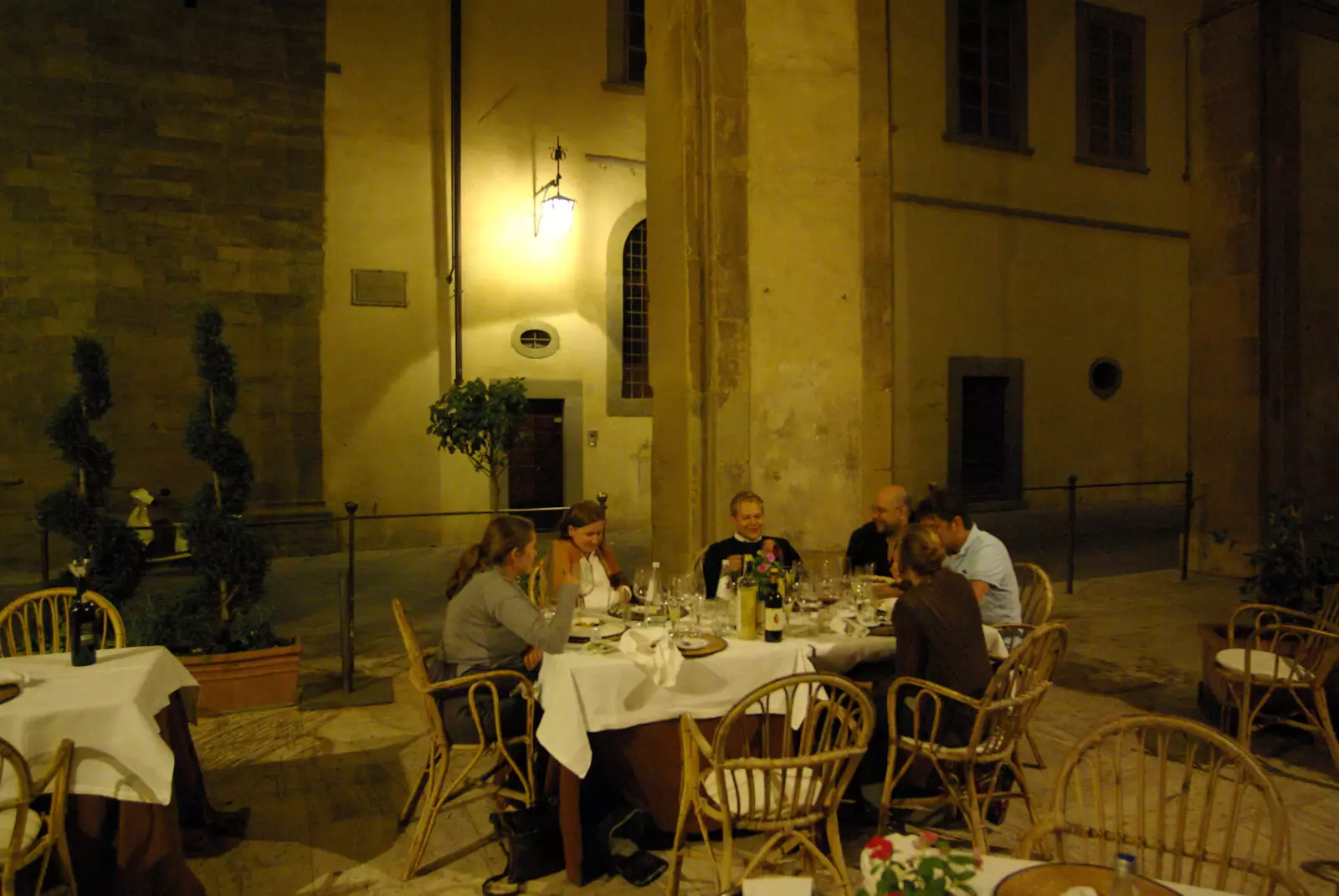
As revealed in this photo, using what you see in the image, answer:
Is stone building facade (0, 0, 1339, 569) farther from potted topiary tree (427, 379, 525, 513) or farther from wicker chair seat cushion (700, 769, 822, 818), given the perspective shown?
wicker chair seat cushion (700, 769, 822, 818)

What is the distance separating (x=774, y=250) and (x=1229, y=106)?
605 cm

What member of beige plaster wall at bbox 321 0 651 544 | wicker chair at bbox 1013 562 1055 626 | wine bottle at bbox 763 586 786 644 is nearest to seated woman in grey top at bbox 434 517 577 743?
wine bottle at bbox 763 586 786 644

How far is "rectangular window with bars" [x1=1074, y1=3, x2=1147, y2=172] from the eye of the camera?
1391 centimetres

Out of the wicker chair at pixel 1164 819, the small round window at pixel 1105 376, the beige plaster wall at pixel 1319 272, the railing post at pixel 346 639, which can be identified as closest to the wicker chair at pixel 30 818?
the wicker chair at pixel 1164 819

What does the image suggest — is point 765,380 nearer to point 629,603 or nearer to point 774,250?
point 774,250

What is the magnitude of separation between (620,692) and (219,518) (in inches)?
116

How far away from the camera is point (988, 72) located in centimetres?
1333

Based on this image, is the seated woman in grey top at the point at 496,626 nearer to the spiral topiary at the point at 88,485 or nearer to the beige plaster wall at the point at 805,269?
the beige plaster wall at the point at 805,269

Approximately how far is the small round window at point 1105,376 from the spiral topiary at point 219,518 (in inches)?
492

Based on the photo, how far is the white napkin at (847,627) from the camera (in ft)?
12.8

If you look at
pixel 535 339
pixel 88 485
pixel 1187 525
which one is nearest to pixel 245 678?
pixel 88 485

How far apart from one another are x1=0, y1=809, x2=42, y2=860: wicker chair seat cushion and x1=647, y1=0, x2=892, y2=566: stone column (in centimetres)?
402

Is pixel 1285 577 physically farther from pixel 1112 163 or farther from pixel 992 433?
pixel 1112 163

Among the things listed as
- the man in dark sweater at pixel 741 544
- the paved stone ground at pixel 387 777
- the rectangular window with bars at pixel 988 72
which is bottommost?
the paved stone ground at pixel 387 777
